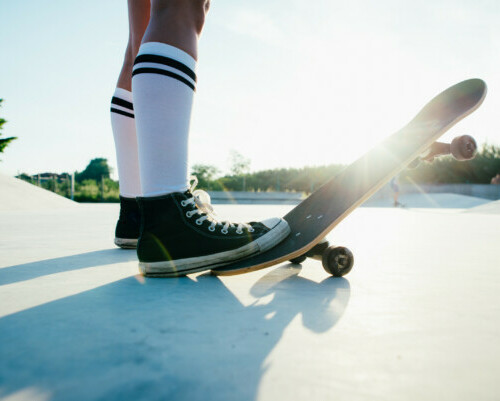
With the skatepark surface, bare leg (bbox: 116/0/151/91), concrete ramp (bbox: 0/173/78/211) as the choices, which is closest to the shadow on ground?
the skatepark surface

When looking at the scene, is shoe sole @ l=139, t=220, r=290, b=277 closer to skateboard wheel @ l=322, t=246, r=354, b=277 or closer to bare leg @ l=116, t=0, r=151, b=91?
skateboard wheel @ l=322, t=246, r=354, b=277

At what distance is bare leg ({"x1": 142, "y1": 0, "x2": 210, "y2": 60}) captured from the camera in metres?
1.07

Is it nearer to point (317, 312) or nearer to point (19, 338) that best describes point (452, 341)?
point (317, 312)

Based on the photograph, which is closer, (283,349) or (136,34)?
(283,349)

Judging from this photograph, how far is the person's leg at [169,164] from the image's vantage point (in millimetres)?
1046

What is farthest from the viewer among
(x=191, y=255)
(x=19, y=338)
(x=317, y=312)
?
(x=191, y=255)

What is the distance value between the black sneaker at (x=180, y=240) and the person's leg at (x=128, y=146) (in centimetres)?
62

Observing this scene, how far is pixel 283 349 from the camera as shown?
0.54m

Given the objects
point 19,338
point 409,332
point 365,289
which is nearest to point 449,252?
point 365,289

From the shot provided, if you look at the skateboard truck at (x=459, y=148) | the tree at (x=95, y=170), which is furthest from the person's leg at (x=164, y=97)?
the tree at (x=95, y=170)

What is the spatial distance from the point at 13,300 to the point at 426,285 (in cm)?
109

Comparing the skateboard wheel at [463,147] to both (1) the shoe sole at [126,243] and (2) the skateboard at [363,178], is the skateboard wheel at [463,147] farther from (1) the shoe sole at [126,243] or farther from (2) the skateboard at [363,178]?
(1) the shoe sole at [126,243]

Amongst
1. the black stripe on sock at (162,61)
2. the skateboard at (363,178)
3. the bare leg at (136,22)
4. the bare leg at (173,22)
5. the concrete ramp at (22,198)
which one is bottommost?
the concrete ramp at (22,198)

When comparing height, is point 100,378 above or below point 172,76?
below
